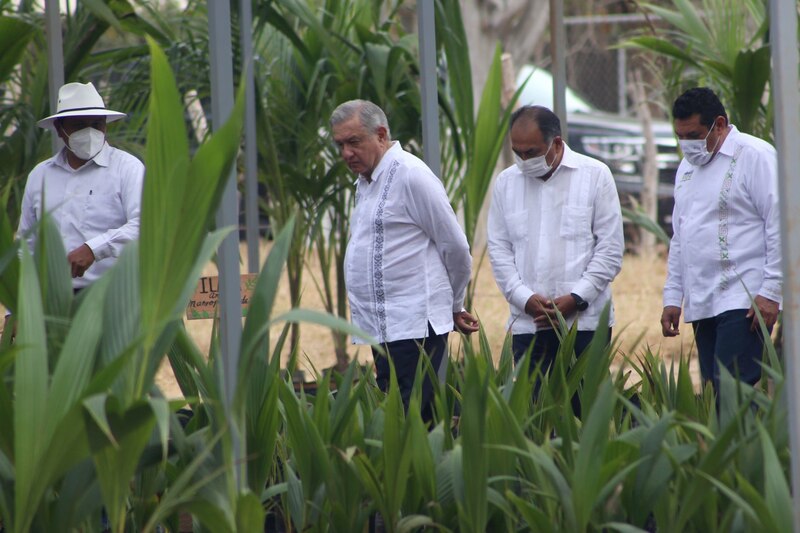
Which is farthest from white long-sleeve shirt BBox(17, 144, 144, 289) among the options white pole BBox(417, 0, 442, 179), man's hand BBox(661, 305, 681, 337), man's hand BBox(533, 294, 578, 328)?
man's hand BBox(661, 305, 681, 337)

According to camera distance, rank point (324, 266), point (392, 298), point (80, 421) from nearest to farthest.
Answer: point (80, 421) < point (392, 298) < point (324, 266)

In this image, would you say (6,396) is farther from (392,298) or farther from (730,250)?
(730,250)

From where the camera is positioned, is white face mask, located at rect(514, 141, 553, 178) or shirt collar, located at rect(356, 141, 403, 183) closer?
shirt collar, located at rect(356, 141, 403, 183)

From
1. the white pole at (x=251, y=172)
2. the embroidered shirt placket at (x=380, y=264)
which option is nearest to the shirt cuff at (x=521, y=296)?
the embroidered shirt placket at (x=380, y=264)

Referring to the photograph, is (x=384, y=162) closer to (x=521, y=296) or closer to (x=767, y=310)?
(x=521, y=296)

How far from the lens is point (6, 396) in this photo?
2.20 m

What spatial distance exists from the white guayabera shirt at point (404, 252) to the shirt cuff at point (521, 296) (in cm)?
24

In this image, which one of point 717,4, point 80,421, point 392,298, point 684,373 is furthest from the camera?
point 717,4

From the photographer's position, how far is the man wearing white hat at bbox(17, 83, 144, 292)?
12.9 feet

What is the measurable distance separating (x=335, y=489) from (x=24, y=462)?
0.68 m

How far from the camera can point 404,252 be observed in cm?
360

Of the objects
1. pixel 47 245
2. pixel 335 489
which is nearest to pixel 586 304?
pixel 335 489

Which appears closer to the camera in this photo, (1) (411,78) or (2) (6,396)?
(2) (6,396)

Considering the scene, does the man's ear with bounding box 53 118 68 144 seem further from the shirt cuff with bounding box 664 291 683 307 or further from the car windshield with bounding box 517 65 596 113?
the car windshield with bounding box 517 65 596 113
